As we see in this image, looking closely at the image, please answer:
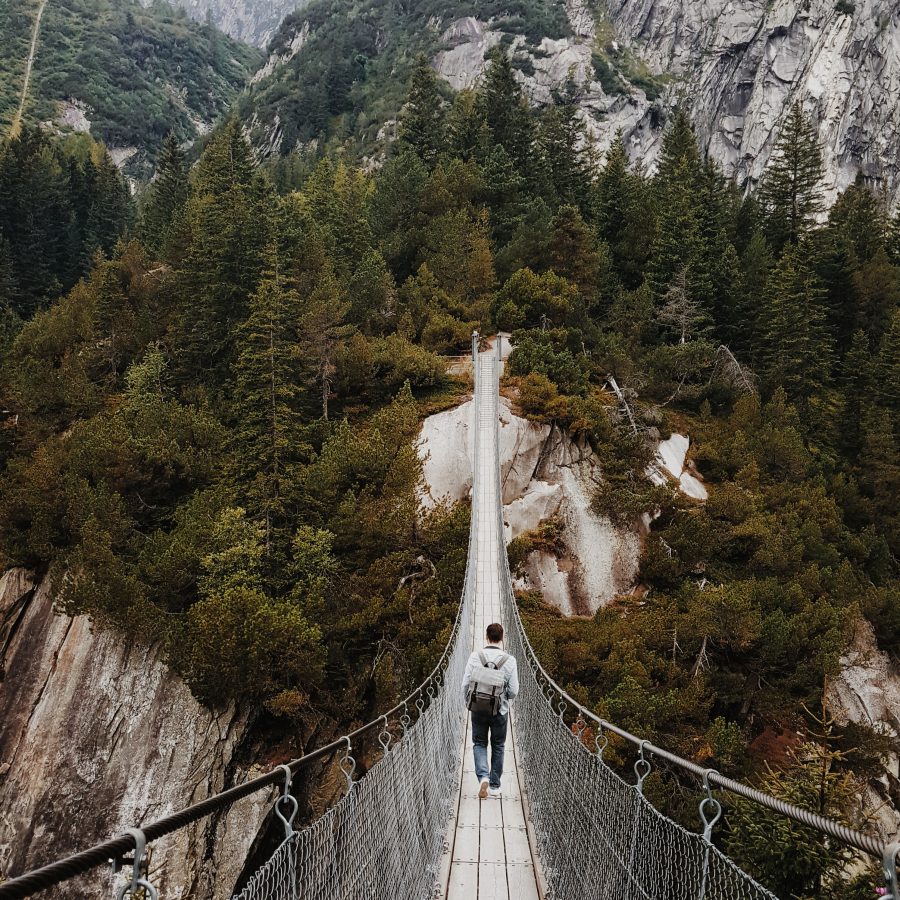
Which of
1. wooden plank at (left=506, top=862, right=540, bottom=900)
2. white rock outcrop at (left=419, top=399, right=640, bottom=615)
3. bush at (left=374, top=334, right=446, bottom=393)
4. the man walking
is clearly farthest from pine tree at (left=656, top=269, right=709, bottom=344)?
wooden plank at (left=506, top=862, right=540, bottom=900)

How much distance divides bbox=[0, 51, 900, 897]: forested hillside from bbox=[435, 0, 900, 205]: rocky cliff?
38.6 metres

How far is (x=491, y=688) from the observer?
200 inches

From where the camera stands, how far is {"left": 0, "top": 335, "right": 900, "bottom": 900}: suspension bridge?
7.11 feet

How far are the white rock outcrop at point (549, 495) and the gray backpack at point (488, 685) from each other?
10.0 metres

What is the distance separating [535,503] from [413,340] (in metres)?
8.60

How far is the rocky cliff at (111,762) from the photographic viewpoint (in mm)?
11922

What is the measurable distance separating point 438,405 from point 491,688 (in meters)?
13.9

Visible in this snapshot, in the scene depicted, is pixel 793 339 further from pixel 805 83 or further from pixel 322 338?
pixel 805 83

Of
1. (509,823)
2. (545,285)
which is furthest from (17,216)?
(509,823)

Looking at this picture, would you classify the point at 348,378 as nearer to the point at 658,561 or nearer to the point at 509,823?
the point at 658,561

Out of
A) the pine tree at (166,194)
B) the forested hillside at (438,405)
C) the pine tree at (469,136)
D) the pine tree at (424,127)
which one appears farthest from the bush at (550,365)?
the pine tree at (166,194)

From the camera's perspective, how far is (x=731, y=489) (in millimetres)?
17625

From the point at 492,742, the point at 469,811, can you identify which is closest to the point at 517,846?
the point at 469,811

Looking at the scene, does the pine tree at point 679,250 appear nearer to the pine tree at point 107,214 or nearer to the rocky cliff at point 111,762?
the rocky cliff at point 111,762
